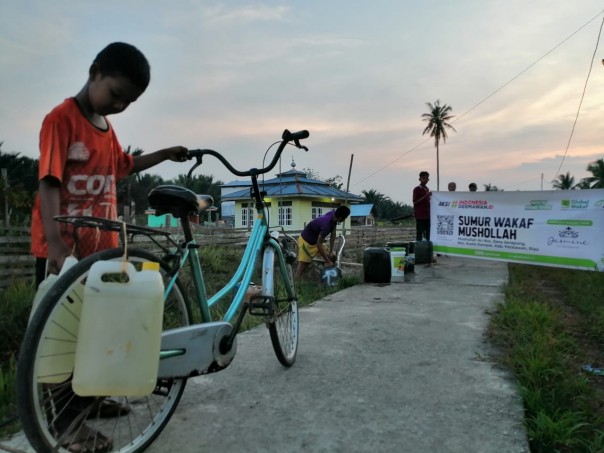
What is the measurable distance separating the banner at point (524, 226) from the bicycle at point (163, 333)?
6.44m

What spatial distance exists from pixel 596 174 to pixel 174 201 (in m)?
45.4

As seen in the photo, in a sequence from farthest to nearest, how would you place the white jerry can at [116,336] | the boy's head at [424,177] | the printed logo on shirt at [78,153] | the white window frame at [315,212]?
the white window frame at [315,212], the boy's head at [424,177], the printed logo on shirt at [78,153], the white jerry can at [116,336]

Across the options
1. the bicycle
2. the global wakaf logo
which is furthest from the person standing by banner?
the bicycle

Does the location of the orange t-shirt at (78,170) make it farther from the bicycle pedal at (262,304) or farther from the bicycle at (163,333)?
the bicycle pedal at (262,304)

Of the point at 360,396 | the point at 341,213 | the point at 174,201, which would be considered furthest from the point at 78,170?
the point at 341,213

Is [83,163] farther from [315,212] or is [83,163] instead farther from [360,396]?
[315,212]

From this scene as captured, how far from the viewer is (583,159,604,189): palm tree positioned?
122ft

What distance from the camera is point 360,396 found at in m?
2.56

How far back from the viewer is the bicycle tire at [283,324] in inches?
112

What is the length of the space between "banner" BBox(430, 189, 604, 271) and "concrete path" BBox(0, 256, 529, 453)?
13.8 ft

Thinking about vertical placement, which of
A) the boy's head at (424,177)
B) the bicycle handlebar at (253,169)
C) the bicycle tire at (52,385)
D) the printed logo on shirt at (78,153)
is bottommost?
the bicycle tire at (52,385)

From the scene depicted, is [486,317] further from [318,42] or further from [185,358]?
[318,42]

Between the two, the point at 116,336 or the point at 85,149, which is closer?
the point at 116,336

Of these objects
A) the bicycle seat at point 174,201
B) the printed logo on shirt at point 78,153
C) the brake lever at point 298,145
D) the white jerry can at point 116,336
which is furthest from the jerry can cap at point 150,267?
the brake lever at point 298,145
